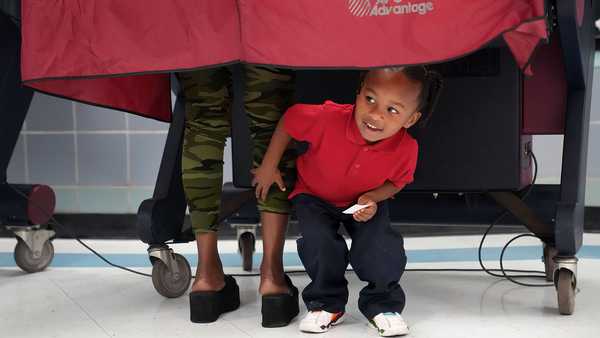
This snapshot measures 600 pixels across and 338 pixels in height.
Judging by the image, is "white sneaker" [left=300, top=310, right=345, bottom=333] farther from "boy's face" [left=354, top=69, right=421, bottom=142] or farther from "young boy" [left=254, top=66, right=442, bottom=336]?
"boy's face" [left=354, top=69, right=421, bottom=142]

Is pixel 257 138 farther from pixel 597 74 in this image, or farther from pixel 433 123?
pixel 597 74

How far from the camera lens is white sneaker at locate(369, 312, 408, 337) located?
1.52 m

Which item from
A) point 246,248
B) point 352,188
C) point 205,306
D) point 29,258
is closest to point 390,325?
point 352,188

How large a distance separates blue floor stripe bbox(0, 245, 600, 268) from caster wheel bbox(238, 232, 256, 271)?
0.11 metres

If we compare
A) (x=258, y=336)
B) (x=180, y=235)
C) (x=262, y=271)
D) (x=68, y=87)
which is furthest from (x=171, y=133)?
(x=258, y=336)

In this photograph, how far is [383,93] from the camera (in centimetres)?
150

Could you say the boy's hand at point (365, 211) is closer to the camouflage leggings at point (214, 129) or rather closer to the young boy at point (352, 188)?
the young boy at point (352, 188)

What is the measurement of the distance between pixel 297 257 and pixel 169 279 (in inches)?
28.0

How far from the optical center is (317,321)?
1.57m

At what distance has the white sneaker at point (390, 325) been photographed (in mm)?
1523

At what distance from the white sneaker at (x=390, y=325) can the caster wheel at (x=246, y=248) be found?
0.78 metres

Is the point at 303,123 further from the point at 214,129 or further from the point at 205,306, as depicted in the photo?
the point at 205,306

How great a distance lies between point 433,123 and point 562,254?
42 centimetres

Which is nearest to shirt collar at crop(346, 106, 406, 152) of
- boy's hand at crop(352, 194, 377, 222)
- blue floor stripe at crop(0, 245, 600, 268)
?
boy's hand at crop(352, 194, 377, 222)
